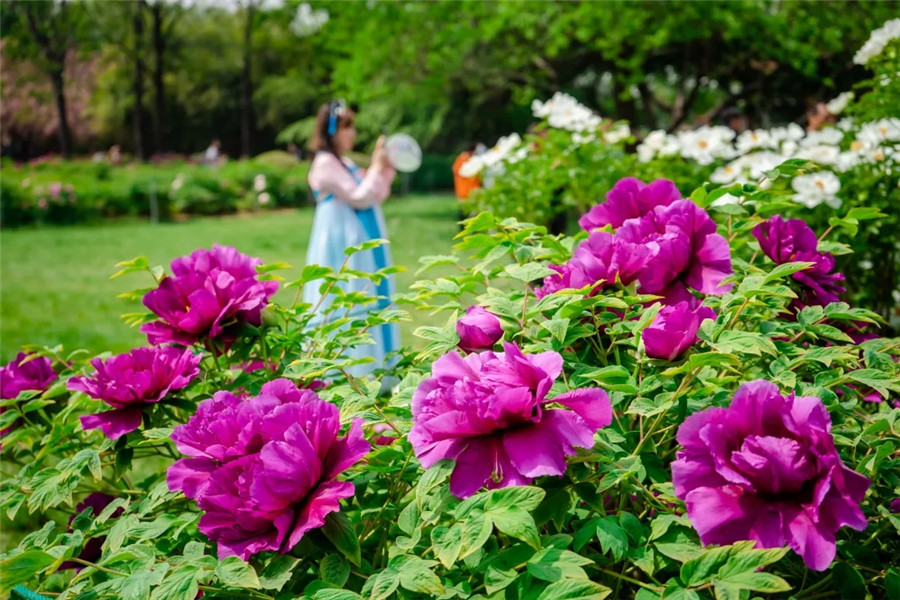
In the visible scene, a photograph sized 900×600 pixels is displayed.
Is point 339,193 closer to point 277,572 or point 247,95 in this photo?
point 277,572

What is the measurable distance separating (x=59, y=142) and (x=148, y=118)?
3991mm

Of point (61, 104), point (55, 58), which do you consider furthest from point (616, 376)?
point (55, 58)

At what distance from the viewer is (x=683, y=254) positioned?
112cm

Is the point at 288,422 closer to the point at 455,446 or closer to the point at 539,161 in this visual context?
the point at 455,446

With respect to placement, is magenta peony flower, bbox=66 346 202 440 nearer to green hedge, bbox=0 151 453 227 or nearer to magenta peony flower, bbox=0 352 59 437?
magenta peony flower, bbox=0 352 59 437

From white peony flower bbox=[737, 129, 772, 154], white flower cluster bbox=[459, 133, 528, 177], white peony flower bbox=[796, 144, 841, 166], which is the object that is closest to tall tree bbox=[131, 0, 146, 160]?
white flower cluster bbox=[459, 133, 528, 177]

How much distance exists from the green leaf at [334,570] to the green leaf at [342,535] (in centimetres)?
2

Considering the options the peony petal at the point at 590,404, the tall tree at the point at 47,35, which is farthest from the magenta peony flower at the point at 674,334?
the tall tree at the point at 47,35

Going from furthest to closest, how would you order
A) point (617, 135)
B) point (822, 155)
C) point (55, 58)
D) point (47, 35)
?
1. point (55, 58)
2. point (47, 35)
3. point (617, 135)
4. point (822, 155)

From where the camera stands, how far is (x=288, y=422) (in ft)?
3.00

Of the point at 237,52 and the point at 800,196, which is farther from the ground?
A: the point at 237,52

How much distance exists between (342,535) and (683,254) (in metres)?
0.61

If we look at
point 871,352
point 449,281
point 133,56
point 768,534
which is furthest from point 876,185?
point 133,56

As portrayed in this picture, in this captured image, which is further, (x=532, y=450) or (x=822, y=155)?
(x=822, y=155)
